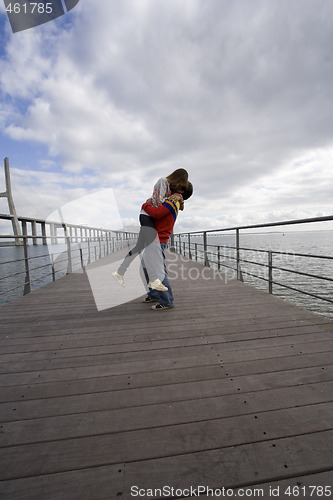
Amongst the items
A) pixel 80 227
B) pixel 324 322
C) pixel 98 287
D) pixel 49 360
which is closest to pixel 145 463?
pixel 49 360

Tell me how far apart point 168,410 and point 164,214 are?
1641mm

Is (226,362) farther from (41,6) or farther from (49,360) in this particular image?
(41,6)

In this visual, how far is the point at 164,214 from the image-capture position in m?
2.42

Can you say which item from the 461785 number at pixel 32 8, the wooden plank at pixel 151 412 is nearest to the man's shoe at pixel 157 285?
the wooden plank at pixel 151 412

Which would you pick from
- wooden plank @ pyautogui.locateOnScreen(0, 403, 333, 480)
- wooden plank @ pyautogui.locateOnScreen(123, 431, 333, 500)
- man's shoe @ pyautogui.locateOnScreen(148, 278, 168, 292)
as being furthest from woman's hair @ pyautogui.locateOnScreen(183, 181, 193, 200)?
wooden plank @ pyautogui.locateOnScreen(123, 431, 333, 500)

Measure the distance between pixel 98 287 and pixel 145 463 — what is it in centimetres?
366

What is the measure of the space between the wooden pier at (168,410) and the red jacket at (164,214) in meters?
0.91

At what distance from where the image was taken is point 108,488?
81 cm

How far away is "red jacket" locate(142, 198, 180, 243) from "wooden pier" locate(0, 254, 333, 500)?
2.98 feet

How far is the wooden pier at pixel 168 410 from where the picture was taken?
0.84 metres

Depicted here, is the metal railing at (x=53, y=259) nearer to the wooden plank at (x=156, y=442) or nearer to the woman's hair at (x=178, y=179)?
the woman's hair at (x=178, y=179)

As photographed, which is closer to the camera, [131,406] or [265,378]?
[131,406]

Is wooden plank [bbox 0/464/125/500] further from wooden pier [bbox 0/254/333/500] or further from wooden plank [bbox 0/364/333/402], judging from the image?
wooden plank [bbox 0/364/333/402]

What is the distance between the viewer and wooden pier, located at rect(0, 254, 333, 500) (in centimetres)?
84
